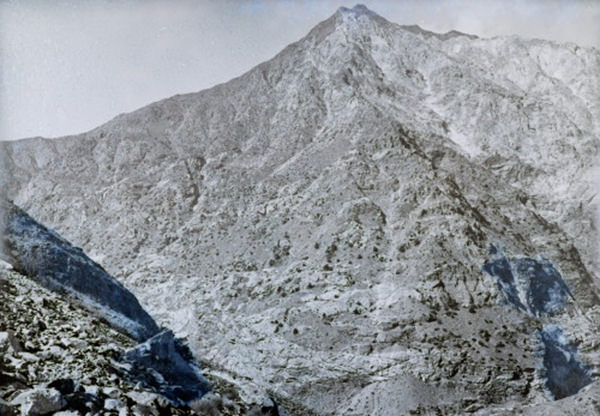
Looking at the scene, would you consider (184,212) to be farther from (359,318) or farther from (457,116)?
(457,116)

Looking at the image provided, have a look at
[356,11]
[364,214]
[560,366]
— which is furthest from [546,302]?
[356,11]

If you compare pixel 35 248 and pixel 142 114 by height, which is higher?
pixel 142 114

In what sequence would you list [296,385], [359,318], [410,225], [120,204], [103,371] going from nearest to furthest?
[103,371] < [296,385] < [359,318] < [410,225] < [120,204]

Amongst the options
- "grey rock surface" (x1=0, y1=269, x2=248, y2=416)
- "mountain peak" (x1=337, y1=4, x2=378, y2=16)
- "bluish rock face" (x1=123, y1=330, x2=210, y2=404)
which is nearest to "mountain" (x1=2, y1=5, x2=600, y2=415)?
"mountain peak" (x1=337, y1=4, x2=378, y2=16)

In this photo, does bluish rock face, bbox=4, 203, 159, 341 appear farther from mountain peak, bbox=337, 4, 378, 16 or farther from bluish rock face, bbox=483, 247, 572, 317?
mountain peak, bbox=337, 4, 378, 16

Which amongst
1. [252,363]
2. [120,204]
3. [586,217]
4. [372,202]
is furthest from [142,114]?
[586,217]

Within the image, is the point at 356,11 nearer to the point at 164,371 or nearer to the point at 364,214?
the point at 364,214
